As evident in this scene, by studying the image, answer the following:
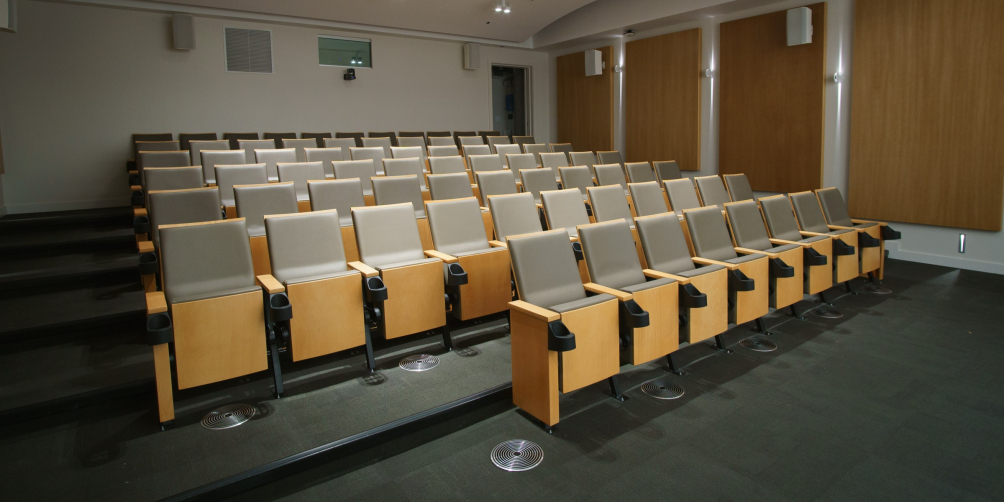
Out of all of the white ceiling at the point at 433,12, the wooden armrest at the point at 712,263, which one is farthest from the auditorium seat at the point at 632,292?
the white ceiling at the point at 433,12

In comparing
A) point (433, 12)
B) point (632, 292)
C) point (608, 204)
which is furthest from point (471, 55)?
point (632, 292)

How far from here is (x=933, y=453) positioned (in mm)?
1959

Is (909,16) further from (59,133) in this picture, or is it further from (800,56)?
(59,133)

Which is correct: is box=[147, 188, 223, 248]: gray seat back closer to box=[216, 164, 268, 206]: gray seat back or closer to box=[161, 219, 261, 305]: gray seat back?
box=[161, 219, 261, 305]: gray seat back

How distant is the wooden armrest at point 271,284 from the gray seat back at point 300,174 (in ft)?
5.82

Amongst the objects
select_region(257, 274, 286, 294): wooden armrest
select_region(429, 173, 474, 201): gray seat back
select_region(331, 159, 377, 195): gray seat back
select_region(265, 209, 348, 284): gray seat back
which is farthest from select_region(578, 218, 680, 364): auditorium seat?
select_region(331, 159, 377, 195): gray seat back

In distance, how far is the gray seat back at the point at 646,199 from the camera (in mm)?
3760

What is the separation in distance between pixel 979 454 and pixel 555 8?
21.9ft

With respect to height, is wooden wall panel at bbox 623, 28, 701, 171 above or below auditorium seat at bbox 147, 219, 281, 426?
above

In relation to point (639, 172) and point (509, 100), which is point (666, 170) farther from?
point (509, 100)

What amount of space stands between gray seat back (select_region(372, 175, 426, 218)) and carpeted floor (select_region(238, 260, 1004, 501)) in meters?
1.90

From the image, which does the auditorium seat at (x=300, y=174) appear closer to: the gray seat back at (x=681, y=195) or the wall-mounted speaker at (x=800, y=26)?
the gray seat back at (x=681, y=195)

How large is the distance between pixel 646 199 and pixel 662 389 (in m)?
1.68

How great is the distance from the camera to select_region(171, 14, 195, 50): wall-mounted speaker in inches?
236
